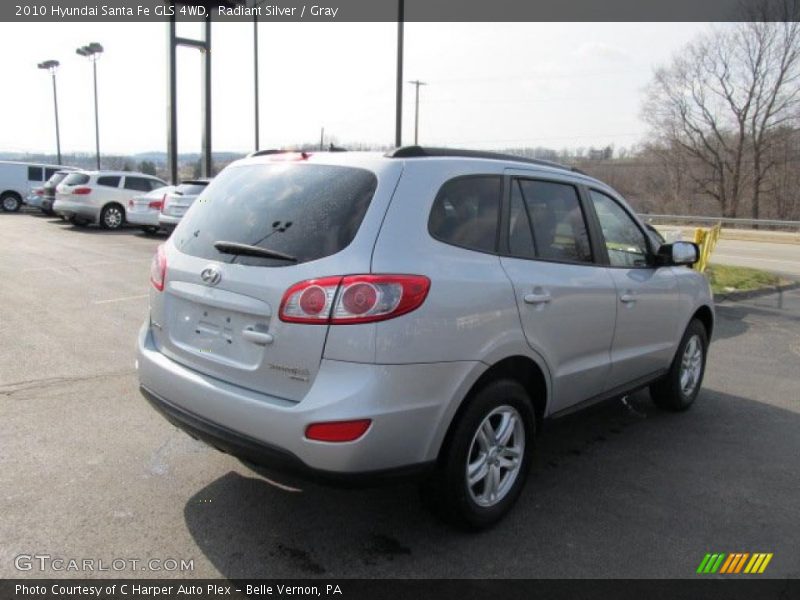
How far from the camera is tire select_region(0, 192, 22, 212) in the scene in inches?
1040

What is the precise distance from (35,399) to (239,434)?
9.26 ft

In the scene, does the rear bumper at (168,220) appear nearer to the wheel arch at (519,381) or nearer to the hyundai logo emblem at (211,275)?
the hyundai logo emblem at (211,275)

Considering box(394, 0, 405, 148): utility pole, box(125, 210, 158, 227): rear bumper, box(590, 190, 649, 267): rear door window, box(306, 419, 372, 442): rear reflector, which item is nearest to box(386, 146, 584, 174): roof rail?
box(590, 190, 649, 267): rear door window

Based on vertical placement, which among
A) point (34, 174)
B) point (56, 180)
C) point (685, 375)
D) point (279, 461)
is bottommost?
point (685, 375)

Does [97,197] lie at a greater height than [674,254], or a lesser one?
lesser

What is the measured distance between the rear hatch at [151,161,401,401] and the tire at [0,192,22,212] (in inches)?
1070

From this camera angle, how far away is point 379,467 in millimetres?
2828

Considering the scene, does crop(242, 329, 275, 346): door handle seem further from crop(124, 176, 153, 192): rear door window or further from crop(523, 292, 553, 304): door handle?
crop(124, 176, 153, 192): rear door window

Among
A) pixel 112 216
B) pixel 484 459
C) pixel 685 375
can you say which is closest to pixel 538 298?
pixel 484 459

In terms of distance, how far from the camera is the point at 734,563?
3174 millimetres

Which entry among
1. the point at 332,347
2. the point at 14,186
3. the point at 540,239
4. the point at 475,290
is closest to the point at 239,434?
the point at 332,347

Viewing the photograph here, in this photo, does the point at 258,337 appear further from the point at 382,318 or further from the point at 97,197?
the point at 97,197

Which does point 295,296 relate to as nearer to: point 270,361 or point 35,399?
point 270,361

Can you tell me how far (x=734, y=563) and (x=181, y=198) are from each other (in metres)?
15.1
